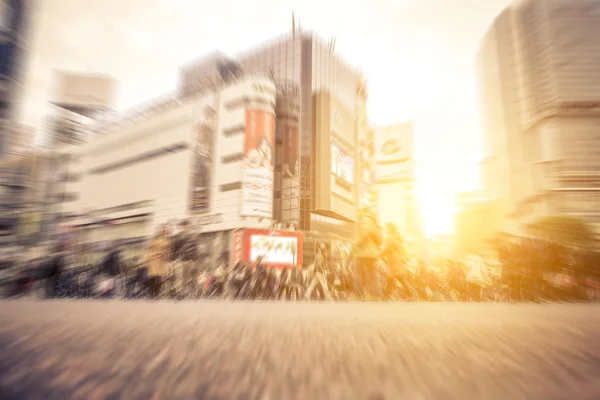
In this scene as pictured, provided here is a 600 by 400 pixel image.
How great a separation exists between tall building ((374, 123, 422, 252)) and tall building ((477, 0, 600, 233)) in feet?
199

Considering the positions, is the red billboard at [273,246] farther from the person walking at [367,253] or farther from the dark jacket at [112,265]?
the person walking at [367,253]

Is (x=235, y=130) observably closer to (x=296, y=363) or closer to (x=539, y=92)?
(x=539, y=92)

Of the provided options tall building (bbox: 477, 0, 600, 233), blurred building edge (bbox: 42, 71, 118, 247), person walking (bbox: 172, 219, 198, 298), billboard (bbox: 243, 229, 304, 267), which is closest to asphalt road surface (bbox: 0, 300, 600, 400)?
person walking (bbox: 172, 219, 198, 298)

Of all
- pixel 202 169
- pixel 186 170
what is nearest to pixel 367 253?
pixel 202 169

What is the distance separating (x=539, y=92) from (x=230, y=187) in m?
28.4

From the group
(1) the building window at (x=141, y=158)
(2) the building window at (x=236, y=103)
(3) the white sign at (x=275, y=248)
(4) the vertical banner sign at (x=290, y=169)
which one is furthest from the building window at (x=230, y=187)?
(1) the building window at (x=141, y=158)

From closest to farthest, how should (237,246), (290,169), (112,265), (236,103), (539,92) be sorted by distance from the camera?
1. (112,265)
2. (539,92)
3. (237,246)
4. (236,103)
5. (290,169)

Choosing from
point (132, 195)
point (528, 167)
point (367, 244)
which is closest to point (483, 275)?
point (367, 244)

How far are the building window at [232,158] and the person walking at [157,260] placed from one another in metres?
30.5

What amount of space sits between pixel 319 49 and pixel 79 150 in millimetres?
46064

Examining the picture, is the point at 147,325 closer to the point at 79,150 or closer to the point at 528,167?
the point at 528,167

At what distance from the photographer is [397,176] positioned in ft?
284

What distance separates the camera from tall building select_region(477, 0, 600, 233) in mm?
20953

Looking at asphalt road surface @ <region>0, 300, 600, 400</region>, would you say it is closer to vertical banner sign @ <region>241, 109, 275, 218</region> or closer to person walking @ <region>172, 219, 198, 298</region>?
person walking @ <region>172, 219, 198, 298</region>
